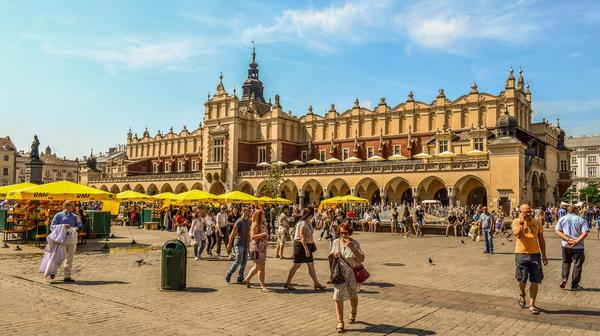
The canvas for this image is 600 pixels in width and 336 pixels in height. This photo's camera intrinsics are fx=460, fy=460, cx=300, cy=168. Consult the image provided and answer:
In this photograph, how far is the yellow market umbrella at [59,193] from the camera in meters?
15.1

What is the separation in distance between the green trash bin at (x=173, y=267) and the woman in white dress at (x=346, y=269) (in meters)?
3.68

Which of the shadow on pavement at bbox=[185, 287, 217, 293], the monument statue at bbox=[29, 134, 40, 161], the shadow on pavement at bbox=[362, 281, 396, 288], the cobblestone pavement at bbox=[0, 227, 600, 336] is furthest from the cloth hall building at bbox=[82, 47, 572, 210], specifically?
the shadow on pavement at bbox=[185, 287, 217, 293]

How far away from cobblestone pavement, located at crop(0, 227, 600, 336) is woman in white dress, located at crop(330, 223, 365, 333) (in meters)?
0.32

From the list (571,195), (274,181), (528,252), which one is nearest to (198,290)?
(528,252)

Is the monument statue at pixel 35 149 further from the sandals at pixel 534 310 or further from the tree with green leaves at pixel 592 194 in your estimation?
the tree with green leaves at pixel 592 194

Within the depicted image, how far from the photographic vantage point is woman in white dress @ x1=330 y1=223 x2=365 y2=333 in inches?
253

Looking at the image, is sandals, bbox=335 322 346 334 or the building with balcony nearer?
sandals, bbox=335 322 346 334

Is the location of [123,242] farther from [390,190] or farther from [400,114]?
[400,114]

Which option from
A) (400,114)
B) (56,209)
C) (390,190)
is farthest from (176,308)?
(400,114)

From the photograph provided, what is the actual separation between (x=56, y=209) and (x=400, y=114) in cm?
3871

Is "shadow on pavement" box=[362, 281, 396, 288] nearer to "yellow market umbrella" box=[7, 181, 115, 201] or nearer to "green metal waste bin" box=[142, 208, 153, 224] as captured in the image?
"yellow market umbrella" box=[7, 181, 115, 201]

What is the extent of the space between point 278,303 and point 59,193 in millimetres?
10712

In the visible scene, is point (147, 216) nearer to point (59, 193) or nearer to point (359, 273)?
point (59, 193)

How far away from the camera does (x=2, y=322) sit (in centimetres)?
645
